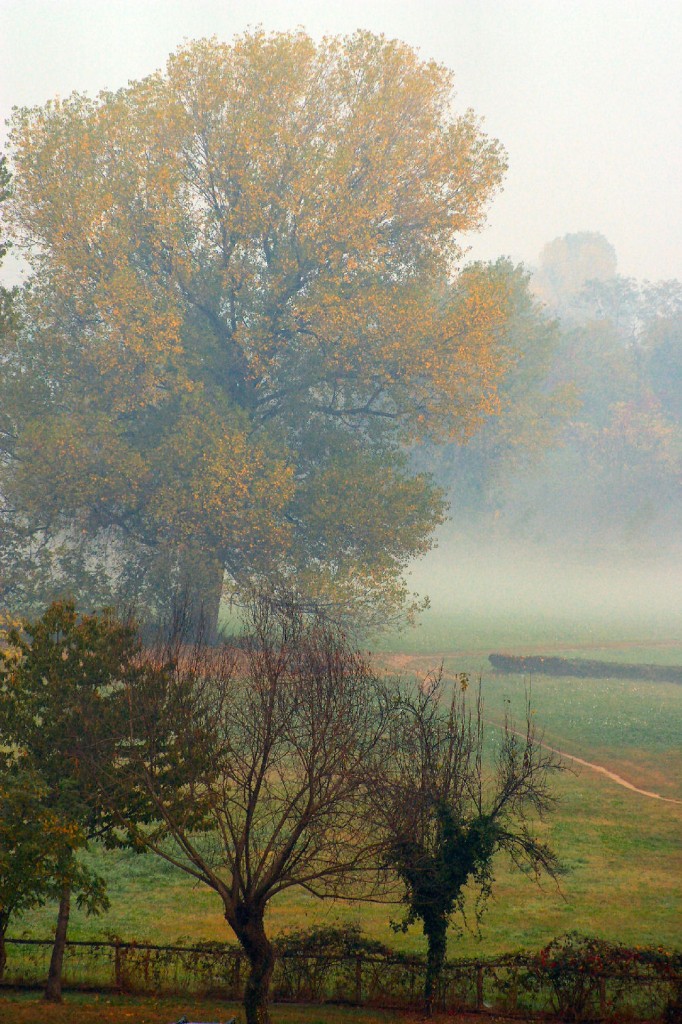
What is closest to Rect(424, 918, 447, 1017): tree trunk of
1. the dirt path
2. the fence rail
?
the fence rail

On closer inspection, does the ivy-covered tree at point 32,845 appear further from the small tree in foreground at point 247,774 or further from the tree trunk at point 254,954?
the tree trunk at point 254,954

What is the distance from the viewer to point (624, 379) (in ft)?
387

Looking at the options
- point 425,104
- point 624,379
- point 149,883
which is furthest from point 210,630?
point 624,379

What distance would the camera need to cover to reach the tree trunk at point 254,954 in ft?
59.1

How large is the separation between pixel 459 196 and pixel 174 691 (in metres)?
34.5

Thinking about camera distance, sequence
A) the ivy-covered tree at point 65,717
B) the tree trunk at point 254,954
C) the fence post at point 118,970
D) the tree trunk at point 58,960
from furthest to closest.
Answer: the fence post at point 118,970 → the tree trunk at point 58,960 → the ivy-covered tree at point 65,717 → the tree trunk at point 254,954

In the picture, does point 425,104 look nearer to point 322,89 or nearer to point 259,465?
point 322,89

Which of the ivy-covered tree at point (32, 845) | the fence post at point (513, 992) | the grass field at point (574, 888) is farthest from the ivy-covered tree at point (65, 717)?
the fence post at point (513, 992)

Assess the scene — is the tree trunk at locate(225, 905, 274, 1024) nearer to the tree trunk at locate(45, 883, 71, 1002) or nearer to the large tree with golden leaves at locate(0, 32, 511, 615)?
the tree trunk at locate(45, 883, 71, 1002)

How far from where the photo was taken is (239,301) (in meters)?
49.9

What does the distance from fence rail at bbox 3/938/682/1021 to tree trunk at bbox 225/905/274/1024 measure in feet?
8.81

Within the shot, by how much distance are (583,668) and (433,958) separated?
1491 inches

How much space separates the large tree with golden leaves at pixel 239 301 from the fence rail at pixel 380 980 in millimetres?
23291

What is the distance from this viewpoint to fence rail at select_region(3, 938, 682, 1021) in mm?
19469
